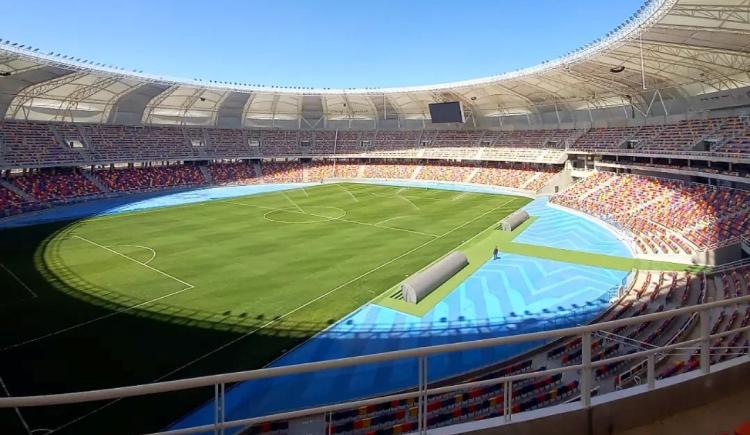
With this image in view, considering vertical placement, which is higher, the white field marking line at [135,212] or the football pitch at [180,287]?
the white field marking line at [135,212]

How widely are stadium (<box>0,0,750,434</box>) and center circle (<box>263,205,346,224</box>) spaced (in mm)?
428

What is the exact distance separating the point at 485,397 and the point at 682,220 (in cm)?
2537

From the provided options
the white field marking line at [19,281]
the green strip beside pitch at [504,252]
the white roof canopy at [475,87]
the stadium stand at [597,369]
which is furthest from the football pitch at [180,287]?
the white roof canopy at [475,87]

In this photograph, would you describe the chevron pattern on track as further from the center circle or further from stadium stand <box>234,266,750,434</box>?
the center circle

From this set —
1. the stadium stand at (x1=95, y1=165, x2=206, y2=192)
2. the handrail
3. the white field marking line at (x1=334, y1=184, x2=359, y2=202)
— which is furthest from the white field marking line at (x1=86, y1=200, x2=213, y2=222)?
the handrail

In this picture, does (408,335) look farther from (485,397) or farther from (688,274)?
(688,274)

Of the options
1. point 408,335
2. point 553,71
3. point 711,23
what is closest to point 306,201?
point 553,71

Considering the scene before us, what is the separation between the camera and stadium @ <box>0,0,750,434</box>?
9.34 meters

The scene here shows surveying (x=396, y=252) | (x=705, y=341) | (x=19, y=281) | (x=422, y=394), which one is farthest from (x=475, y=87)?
(x=422, y=394)

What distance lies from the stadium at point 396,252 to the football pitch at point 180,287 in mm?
148

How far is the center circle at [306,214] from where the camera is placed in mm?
38094

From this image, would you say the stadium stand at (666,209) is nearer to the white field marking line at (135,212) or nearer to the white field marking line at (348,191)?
the white field marking line at (348,191)

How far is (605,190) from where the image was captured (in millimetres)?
41781

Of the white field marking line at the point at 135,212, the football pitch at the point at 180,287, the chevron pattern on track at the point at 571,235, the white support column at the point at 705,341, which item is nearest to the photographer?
the white support column at the point at 705,341
